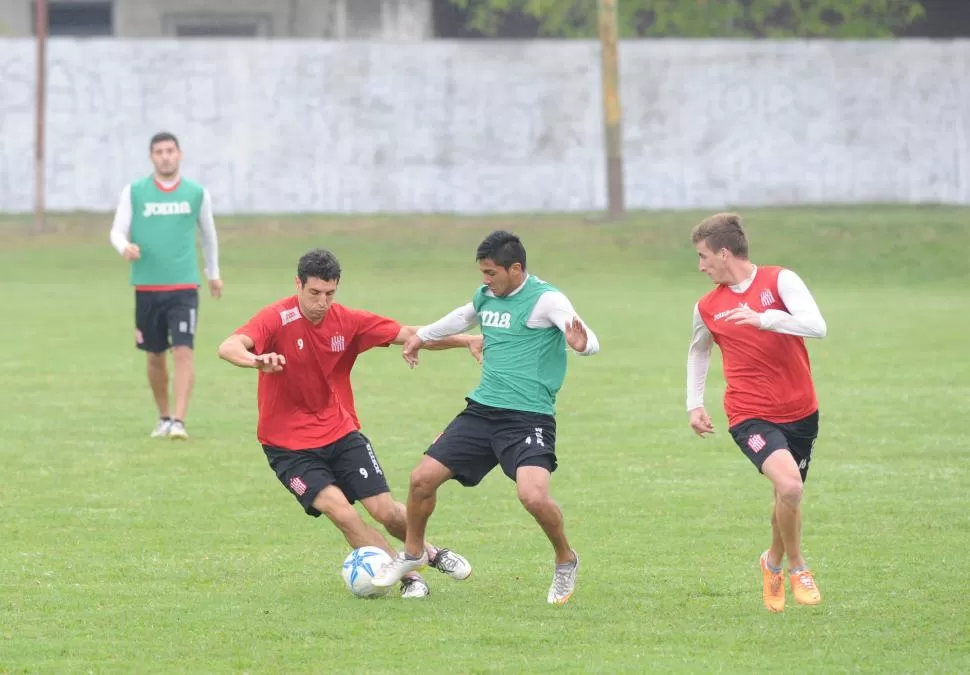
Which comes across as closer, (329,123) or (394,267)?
(394,267)

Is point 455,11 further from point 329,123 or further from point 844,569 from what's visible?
point 844,569

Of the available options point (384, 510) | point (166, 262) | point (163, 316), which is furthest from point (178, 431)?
point (384, 510)

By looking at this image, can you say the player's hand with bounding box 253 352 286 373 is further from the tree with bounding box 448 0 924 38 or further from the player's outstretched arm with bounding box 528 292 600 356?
the tree with bounding box 448 0 924 38

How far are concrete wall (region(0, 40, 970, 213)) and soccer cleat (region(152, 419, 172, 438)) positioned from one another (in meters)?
20.0

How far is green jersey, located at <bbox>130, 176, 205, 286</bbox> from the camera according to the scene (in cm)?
1342

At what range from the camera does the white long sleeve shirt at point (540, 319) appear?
25.8ft

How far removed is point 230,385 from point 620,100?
18.5 m

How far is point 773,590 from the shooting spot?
7.74m

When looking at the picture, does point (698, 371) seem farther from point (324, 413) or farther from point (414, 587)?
point (324, 413)

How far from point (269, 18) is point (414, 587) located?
29.8 metres

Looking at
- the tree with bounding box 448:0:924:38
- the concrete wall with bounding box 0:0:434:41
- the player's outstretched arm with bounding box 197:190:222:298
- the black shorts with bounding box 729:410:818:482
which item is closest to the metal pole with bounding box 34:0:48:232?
the concrete wall with bounding box 0:0:434:41

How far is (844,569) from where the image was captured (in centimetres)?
857

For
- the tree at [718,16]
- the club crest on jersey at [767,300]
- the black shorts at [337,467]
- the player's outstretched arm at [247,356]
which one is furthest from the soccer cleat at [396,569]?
the tree at [718,16]

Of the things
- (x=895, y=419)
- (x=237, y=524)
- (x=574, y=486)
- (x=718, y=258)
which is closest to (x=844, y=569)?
(x=718, y=258)
